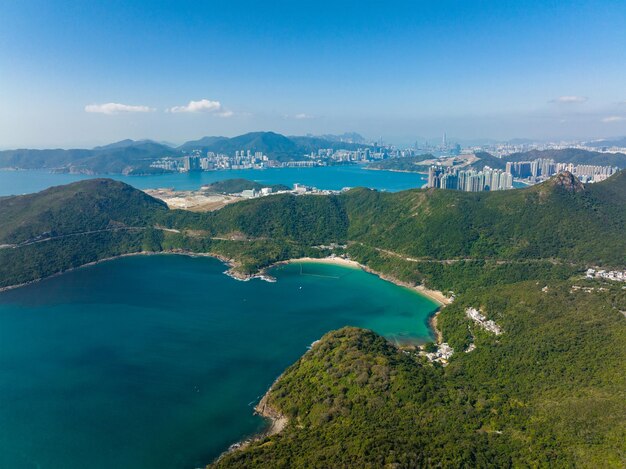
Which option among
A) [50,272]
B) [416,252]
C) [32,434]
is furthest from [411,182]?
[32,434]

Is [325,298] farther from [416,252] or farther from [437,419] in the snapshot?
[437,419]

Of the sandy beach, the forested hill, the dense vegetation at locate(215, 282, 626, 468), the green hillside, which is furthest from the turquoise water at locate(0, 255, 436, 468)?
the green hillside

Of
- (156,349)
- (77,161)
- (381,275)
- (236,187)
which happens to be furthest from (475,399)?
(77,161)

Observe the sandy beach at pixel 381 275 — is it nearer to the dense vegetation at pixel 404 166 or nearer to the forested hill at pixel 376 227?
the forested hill at pixel 376 227

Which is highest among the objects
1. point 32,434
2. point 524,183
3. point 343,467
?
point 524,183

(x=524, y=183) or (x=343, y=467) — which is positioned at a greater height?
(x=524, y=183)

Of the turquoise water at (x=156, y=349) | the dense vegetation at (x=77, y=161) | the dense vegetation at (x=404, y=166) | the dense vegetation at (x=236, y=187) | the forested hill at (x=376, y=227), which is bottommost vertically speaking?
the turquoise water at (x=156, y=349)

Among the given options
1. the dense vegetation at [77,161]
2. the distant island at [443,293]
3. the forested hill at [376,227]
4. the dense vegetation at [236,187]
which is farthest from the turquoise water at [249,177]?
the distant island at [443,293]
